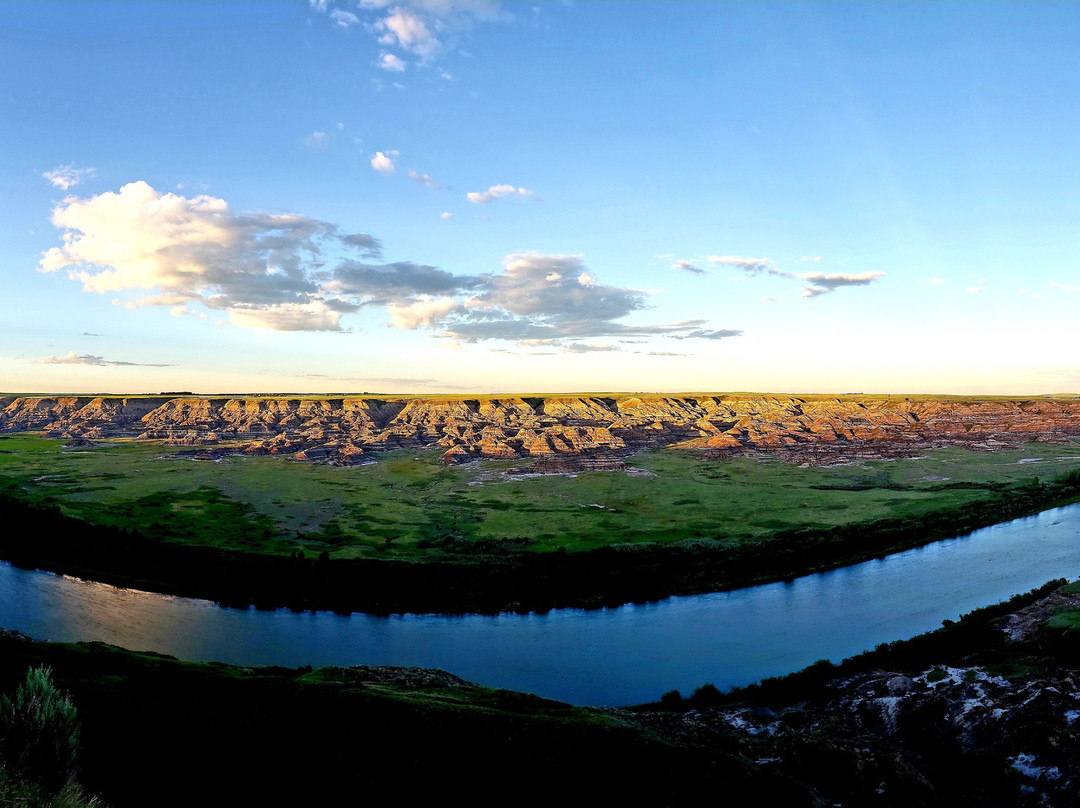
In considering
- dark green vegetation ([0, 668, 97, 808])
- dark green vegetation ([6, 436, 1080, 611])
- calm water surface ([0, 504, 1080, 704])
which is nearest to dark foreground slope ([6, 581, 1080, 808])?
dark green vegetation ([0, 668, 97, 808])

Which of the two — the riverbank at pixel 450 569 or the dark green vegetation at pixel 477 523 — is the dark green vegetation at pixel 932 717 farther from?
the dark green vegetation at pixel 477 523

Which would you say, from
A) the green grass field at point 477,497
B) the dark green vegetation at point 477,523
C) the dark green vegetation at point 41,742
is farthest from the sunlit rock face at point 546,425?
the dark green vegetation at point 41,742

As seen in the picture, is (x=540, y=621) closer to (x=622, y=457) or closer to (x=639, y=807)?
(x=639, y=807)

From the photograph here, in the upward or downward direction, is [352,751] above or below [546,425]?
below

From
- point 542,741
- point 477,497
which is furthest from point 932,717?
point 477,497

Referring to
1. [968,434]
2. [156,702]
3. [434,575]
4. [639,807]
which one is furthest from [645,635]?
[968,434]

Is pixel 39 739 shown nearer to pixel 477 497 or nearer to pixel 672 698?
pixel 672 698

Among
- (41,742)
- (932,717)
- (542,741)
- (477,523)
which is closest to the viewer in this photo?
(41,742)
